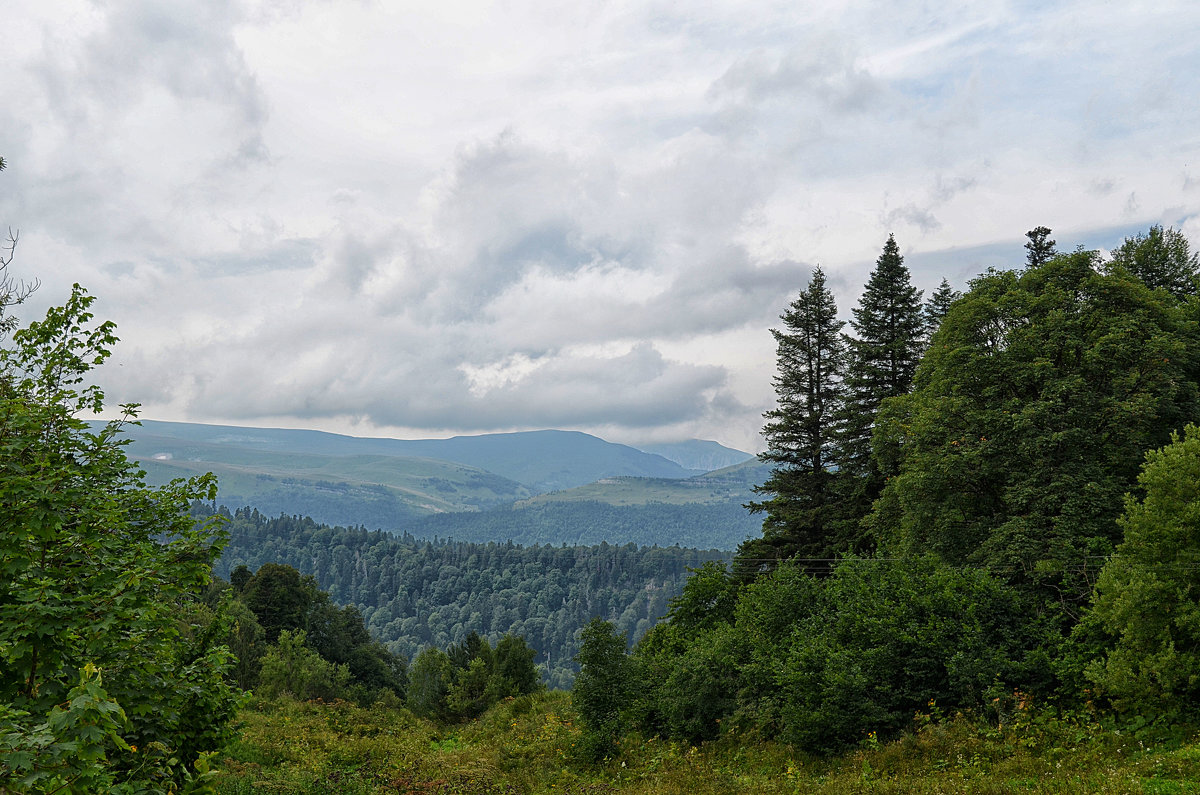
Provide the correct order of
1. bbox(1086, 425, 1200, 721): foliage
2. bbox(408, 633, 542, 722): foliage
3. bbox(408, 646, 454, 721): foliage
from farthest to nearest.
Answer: bbox(408, 646, 454, 721): foliage < bbox(408, 633, 542, 722): foliage < bbox(1086, 425, 1200, 721): foliage

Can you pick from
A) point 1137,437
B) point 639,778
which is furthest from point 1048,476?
point 639,778

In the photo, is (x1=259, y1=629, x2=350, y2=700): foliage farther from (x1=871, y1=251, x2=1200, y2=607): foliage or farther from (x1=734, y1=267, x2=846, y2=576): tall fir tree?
(x1=871, y1=251, x2=1200, y2=607): foliage

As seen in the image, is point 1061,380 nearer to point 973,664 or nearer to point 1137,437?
point 1137,437

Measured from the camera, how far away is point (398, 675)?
3410 inches

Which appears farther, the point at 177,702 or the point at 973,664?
the point at 973,664

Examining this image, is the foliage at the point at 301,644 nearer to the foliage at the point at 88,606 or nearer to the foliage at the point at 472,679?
the foliage at the point at 472,679

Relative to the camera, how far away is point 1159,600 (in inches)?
672

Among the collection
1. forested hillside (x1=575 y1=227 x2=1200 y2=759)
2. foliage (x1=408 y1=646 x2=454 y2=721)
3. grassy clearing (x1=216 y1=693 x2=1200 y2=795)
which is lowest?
foliage (x1=408 y1=646 x2=454 y2=721)

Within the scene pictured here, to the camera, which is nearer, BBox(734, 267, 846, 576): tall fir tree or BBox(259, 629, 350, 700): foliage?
A: BBox(734, 267, 846, 576): tall fir tree

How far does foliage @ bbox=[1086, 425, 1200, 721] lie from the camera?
16.6 meters

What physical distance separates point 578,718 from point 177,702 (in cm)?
1965

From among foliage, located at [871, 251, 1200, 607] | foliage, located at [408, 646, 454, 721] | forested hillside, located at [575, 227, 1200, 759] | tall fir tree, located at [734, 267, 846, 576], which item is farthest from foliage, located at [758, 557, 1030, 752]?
foliage, located at [408, 646, 454, 721]

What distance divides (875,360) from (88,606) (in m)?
38.9

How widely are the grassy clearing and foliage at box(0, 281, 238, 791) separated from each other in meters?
8.67
